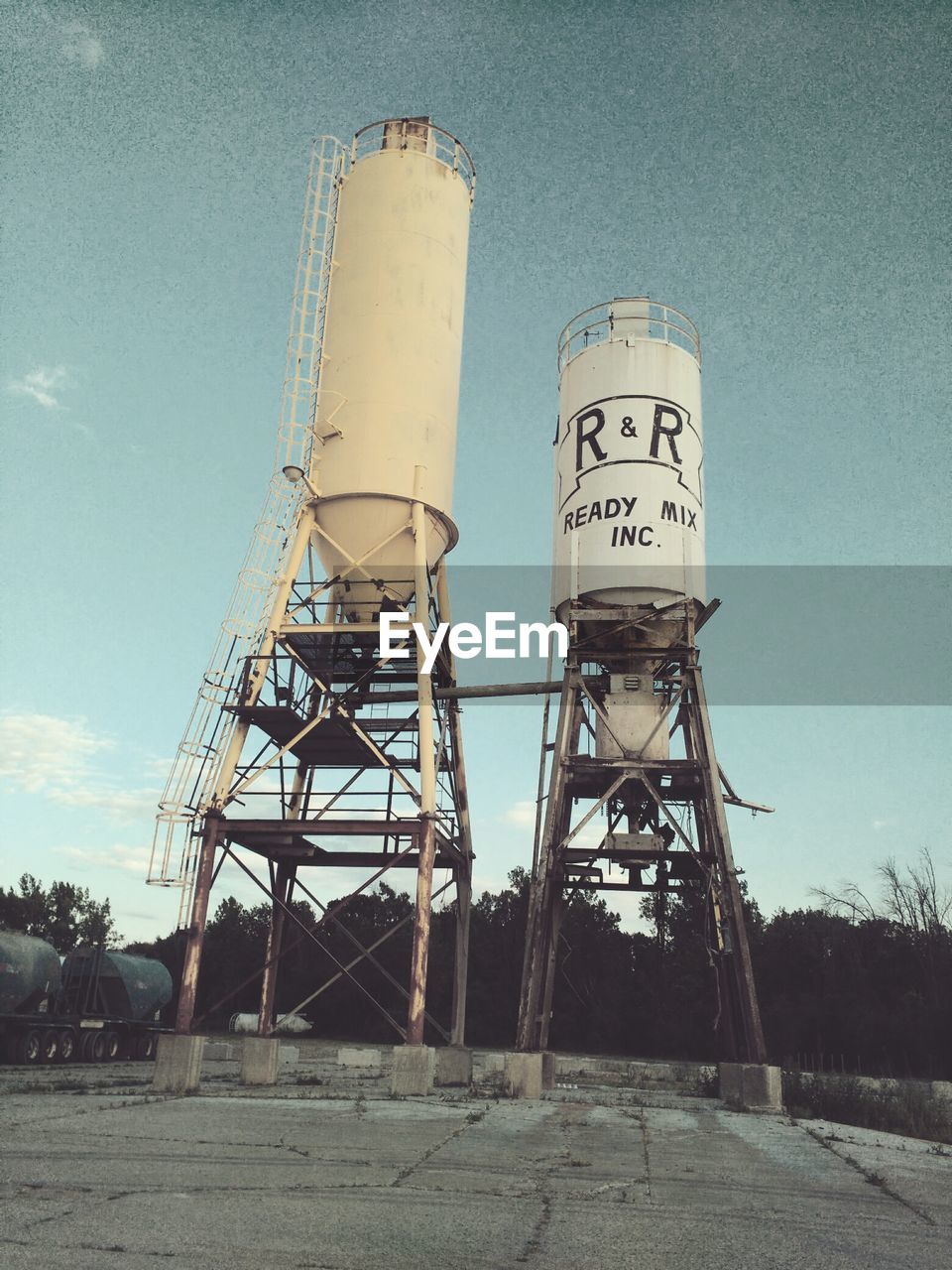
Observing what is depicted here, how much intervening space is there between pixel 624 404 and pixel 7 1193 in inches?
664

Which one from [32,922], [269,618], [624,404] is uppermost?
[624,404]

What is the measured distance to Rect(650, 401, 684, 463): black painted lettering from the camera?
19.6 m

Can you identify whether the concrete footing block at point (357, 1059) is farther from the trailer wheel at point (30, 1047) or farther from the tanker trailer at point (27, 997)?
the trailer wheel at point (30, 1047)

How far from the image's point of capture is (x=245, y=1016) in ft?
190

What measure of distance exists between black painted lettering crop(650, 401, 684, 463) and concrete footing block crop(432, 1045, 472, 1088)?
1209cm

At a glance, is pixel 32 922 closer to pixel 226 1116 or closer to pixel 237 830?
pixel 237 830

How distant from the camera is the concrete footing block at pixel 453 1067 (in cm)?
1967

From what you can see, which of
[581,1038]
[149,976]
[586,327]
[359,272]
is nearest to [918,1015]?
[581,1038]

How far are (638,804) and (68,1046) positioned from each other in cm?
1473

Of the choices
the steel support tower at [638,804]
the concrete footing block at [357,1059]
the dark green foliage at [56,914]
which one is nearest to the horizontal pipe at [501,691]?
the steel support tower at [638,804]

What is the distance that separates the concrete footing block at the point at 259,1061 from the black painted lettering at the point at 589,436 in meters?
12.0

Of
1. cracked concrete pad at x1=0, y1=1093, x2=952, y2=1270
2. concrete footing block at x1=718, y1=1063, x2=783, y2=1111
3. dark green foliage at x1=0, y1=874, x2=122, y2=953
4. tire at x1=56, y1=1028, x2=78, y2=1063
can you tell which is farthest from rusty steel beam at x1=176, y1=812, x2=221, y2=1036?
dark green foliage at x1=0, y1=874, x2=122, y2=953

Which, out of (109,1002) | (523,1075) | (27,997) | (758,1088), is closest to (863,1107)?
(758,1088)

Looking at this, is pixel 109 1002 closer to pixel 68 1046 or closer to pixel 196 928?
pixel 68 1046
